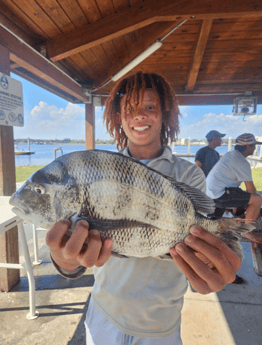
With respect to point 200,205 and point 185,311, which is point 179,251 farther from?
point 185,311

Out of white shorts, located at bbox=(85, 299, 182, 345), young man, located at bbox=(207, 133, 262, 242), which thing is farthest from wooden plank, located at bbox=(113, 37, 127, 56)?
white shorts, located at bbox=(85, 299, 182, 345)

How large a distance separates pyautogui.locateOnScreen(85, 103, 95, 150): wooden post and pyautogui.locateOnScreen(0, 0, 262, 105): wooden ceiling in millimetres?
627

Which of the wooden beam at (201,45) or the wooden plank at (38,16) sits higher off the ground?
the wooden beam at (201,45)

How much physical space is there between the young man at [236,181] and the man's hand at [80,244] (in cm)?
287

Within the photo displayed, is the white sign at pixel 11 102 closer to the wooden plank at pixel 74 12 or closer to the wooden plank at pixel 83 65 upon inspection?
the wooden plank at pixel 74 12

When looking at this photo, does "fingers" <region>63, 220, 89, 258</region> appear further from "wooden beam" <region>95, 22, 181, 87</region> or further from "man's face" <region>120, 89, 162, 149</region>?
"wooden beam" <region>95, 22, 181, 87</region>

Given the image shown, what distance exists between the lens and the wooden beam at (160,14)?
2021 mm

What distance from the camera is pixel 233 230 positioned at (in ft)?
3.05

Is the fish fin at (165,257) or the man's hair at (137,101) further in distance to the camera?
the man's hair at (137,101)

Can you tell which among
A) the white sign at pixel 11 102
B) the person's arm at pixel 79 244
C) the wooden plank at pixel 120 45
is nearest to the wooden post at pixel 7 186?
the white sign at pixel 11 102

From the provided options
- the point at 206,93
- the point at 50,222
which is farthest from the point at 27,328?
the point at 206,93

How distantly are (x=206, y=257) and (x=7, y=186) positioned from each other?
243 cm

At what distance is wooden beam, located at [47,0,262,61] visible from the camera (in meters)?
2.02

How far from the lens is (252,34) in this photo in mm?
2863
